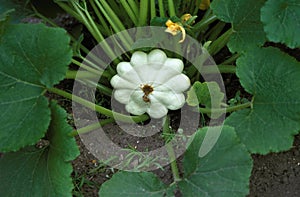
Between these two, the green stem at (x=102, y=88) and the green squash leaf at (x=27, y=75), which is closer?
the green squash leaf at (x=27, y=75)

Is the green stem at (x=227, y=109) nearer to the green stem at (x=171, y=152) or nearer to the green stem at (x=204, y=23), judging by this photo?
the green stem at (x=171, y=152)

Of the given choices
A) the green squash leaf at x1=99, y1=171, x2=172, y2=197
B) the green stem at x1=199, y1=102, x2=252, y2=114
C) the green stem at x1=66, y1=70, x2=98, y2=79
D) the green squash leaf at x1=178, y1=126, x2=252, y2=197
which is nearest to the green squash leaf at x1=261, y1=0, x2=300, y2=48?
the green stem at x1=199, y1=102, x2=252, y2=114

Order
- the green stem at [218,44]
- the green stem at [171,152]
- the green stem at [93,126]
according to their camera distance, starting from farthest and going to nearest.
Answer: the green stem at [218,44] → the green stem at [93,126] → the green stem at [171,152]

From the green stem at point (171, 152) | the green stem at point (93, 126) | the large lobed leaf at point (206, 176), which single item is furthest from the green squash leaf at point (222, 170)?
the green stem at point (93, 126)

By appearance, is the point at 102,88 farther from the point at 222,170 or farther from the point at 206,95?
the point at 222,170

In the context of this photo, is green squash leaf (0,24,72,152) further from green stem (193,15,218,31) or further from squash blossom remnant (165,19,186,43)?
green stem (193,15,218,31)

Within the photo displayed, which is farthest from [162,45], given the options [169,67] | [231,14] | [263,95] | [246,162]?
[246,162]

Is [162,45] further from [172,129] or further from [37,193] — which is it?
[37,193]
